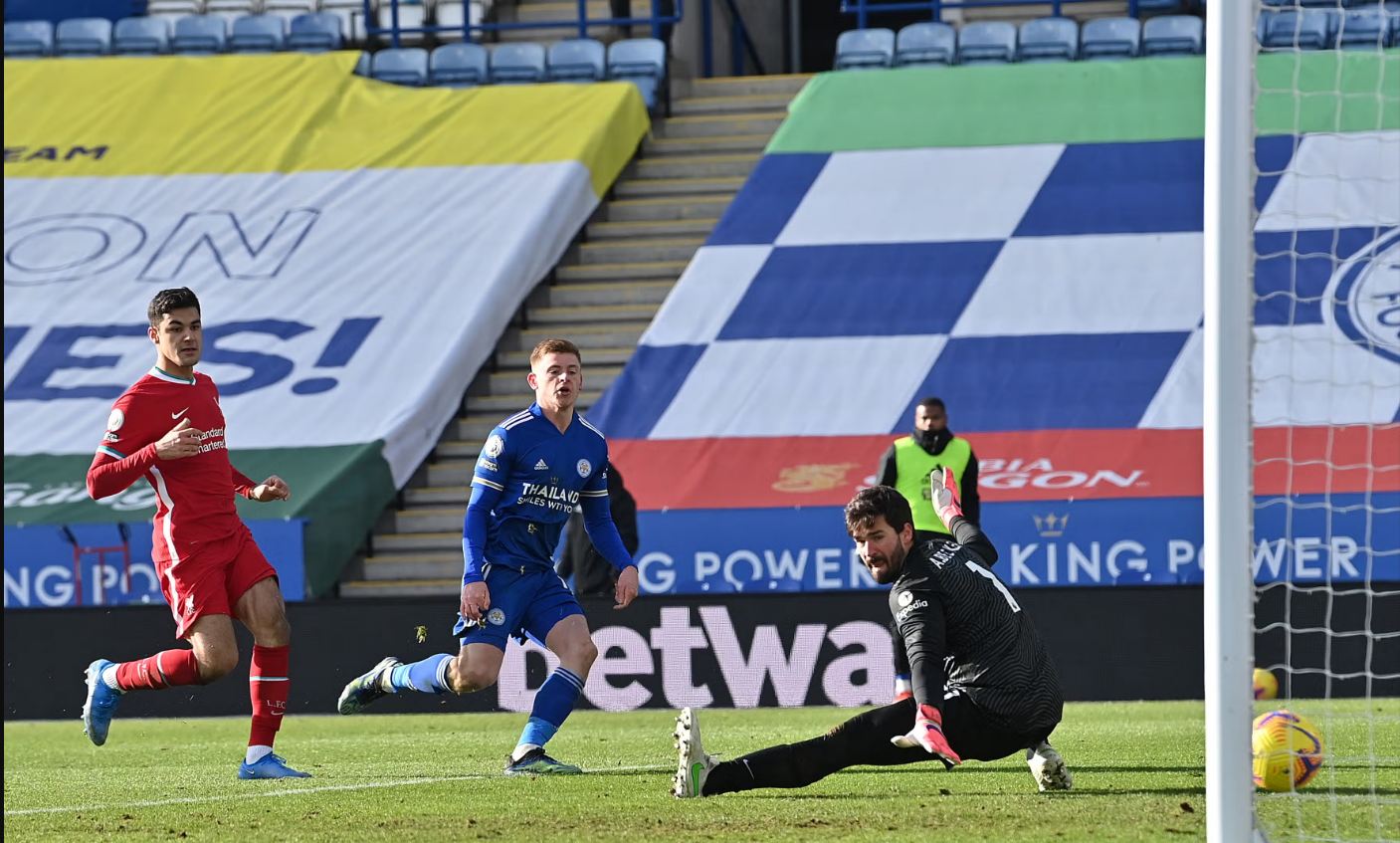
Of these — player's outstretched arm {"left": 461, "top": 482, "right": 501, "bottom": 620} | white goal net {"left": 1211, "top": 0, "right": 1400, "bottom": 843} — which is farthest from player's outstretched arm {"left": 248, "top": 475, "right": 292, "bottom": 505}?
white goal net {"left": 1211, "top": 0, "right": 1400, "bottom": 843}

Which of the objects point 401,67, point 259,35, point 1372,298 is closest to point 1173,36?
point 1372,298

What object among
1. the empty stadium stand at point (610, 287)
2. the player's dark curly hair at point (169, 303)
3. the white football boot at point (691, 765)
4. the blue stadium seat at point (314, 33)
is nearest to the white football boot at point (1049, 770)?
the white football boot at point (691, 765)

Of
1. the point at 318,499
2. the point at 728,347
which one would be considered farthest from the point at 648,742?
the point at 728,347

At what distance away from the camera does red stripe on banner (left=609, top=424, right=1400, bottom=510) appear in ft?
48.1

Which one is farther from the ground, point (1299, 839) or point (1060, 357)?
point (1299, 839)

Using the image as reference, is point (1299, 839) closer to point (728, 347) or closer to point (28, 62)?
point (728, 347)

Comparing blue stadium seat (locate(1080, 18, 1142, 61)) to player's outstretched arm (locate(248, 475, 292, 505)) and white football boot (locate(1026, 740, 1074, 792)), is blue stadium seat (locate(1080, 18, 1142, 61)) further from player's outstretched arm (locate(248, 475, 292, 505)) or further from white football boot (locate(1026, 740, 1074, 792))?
player's outstretched arm (locate(248, 475, 292, 505))

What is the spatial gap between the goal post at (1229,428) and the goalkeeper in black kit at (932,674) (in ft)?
3.18

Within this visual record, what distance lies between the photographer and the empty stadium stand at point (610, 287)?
51.7 feet

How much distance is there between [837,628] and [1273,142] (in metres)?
7.77

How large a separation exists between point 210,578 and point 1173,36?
14.0 metres

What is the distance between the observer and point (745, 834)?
535cm

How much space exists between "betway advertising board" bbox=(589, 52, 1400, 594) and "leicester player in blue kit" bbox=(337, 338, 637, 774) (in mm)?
7118

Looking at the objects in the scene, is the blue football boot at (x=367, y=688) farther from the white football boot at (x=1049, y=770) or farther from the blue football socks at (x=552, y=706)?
the white football boot at (x=1049, y=770)
